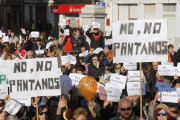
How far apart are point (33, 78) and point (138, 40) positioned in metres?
1.98

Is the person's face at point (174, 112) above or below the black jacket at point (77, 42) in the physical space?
below

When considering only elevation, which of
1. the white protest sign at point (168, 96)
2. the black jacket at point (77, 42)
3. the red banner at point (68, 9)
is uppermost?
the red banner at point (68, 9)

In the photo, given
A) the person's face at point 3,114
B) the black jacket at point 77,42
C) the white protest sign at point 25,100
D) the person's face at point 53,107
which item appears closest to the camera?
the person's face at point 3,114

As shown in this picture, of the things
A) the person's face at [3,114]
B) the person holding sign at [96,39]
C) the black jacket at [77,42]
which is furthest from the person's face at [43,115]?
the black jacket at [77,42]

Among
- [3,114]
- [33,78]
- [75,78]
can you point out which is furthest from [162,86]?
[3,114]

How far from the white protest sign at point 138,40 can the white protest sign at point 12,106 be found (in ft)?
6.39

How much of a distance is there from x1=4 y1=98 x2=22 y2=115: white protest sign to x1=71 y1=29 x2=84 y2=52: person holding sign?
544cm

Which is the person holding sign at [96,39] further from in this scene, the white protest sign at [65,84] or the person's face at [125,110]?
the person's face at [125,110]

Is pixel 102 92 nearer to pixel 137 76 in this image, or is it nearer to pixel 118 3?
pixel 137 76

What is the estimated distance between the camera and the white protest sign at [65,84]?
328 inches

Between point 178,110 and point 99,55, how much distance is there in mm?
3527

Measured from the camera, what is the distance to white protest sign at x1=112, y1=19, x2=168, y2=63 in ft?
24.5

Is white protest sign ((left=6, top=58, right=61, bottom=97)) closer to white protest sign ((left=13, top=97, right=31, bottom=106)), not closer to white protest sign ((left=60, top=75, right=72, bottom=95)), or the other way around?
white protest sign ((left=13, top=97, right=31, bottom=106))

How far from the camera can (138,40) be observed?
295 inches
